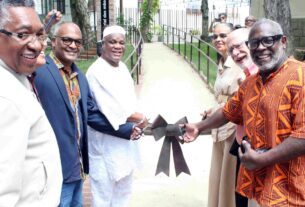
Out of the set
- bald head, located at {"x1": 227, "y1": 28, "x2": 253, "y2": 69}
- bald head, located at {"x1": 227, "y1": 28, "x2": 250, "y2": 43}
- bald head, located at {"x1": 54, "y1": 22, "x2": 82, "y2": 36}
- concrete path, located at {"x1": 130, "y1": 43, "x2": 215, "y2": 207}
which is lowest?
concrete path, located at {"x1": 130, "y1": 43, "x2": 215, "y2": 207}

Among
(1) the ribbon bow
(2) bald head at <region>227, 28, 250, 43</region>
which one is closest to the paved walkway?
(1) the ribbon bow

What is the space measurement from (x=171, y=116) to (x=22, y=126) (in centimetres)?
718

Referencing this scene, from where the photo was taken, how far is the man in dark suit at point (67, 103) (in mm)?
3047

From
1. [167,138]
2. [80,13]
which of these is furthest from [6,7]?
[80,13]

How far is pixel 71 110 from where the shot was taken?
3127 millimetres

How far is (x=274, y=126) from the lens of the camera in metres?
2.49

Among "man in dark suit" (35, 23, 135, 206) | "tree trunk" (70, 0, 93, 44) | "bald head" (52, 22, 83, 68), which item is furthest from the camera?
"tree trunk" (70, 0, 93, 44)

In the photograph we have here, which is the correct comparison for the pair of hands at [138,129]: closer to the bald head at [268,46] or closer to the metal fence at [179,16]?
the bald head at [268,46]

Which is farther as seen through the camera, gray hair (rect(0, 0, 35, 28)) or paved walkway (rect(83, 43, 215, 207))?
paved walkway (rect(83, 43, 215, 207))

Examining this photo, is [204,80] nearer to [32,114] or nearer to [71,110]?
[71,110]

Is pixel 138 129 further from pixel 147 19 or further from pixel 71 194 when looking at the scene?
pixel 147 19

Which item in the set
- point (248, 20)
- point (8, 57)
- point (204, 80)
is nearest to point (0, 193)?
point (8, 57)

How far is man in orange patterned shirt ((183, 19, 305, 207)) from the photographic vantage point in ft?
7.98

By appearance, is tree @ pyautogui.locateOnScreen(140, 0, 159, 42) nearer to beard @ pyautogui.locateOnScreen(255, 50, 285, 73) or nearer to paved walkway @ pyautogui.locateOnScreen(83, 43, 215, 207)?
paved walkway @ pyautogui.locateOnScreen(83, 43, 215, 207)
